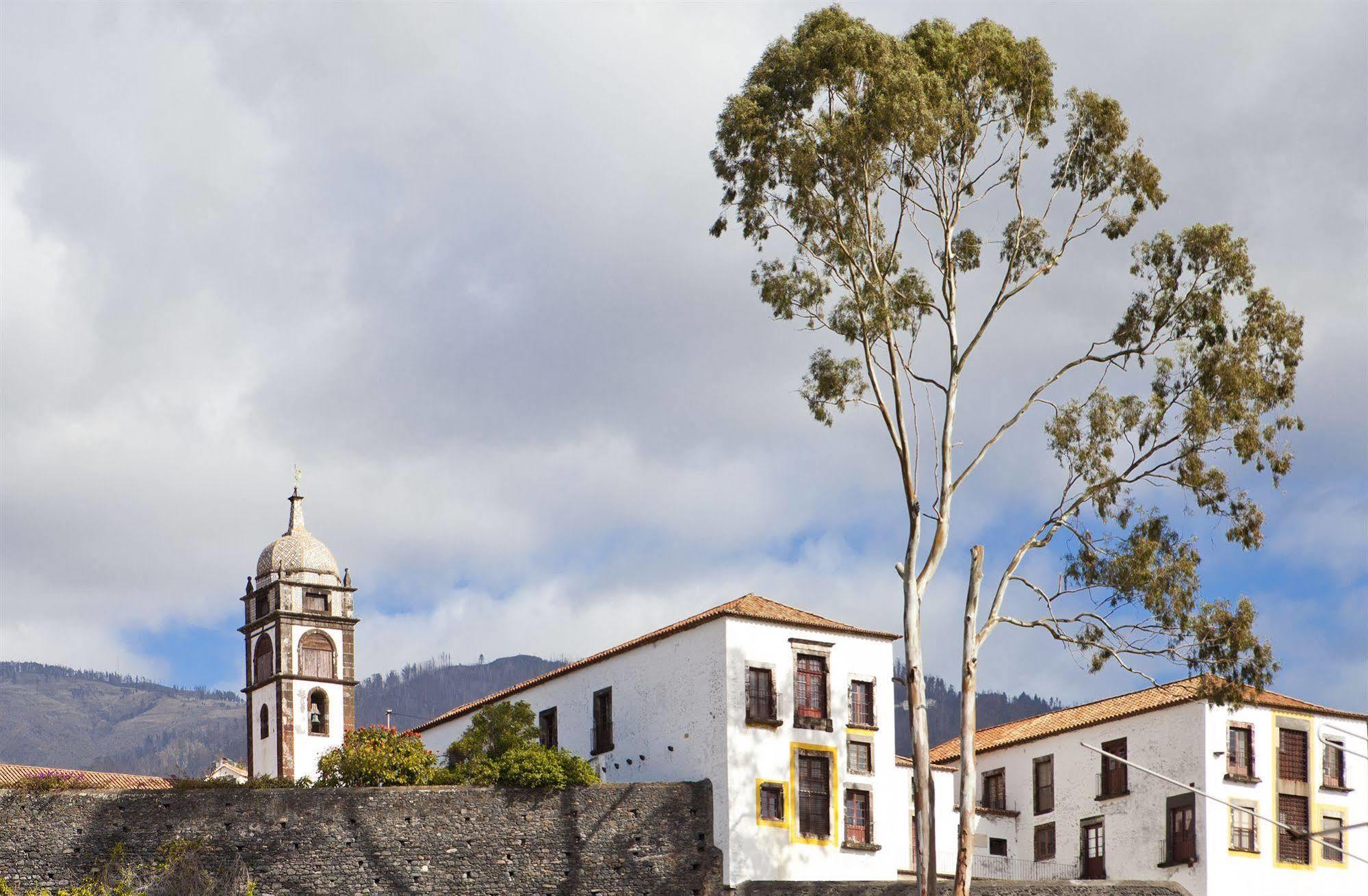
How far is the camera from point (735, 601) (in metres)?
52.1

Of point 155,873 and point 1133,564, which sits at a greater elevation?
point 1133,564

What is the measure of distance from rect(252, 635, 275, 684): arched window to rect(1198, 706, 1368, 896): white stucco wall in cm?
4683

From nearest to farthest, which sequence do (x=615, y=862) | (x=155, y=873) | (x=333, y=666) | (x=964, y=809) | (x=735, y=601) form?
(x=964, y=809), (x=155, y=873), (x=615, y=862), (x=735, y=601), (x=333, y=666)

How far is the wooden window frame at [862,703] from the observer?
2019 inches

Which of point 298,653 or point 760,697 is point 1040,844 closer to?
point 760,697

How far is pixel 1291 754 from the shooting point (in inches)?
2283

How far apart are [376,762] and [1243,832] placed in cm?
2739

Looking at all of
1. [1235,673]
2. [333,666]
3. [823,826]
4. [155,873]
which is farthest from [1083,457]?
[333,666]

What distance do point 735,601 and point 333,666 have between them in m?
39.6

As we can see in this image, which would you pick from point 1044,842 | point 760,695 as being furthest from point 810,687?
point 1044,842

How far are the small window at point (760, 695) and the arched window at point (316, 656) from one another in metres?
41.3

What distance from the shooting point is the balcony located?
59844 mm

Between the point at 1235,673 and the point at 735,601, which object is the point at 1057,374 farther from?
the point at 735,601

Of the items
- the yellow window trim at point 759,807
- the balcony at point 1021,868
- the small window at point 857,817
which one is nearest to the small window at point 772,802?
the yellow window trim at point 759,807
